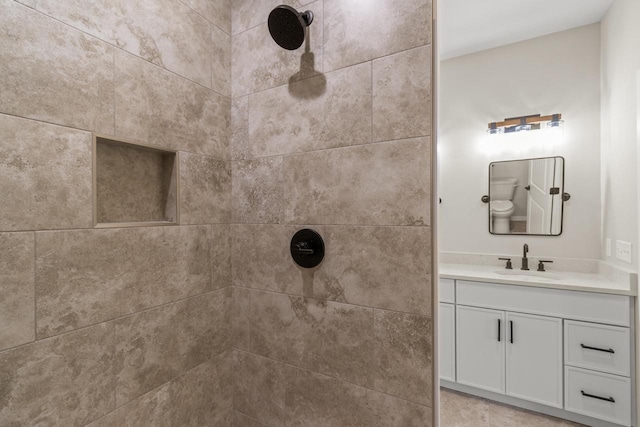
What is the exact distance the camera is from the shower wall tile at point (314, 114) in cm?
109

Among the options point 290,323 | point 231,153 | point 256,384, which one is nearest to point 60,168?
point 231,153

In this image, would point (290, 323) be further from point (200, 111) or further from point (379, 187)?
point (200, 111)

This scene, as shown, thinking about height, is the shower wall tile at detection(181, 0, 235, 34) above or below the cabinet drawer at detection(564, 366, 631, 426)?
Result: above

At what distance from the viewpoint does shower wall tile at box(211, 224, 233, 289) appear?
132cm

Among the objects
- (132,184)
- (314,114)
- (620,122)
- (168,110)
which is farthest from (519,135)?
(132,184)

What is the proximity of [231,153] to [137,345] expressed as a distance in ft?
2.82

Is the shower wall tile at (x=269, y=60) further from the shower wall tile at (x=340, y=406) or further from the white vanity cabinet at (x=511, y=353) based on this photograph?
the white vanity cabinet at (x=511, y=353)

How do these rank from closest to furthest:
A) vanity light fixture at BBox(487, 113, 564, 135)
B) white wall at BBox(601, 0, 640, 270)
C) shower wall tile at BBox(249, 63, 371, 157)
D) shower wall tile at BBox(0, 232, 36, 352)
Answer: shower wall tile at BBox(0, 232, 36, 352) < shower wall tile at BBox(249, 63, 371, 157) < white wall at BBox(601, 0, 640, 270) < vanity light fixture at BBox(487, 113, 564, 135)

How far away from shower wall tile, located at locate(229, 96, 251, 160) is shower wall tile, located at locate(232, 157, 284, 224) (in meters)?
0.04

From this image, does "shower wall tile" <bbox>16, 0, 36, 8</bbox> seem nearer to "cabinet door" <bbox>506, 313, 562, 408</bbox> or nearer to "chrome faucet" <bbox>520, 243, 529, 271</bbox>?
"cabinet door" <bbox>506, 313, 562, 408</bbox>

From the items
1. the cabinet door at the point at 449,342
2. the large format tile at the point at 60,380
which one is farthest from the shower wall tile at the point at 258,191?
the cabinet door at the point at 449,342

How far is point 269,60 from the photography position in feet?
4.26

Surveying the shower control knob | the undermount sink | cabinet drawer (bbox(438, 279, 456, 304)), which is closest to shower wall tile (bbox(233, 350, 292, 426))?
the shower control knob

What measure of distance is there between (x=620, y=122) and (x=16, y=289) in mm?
3243
